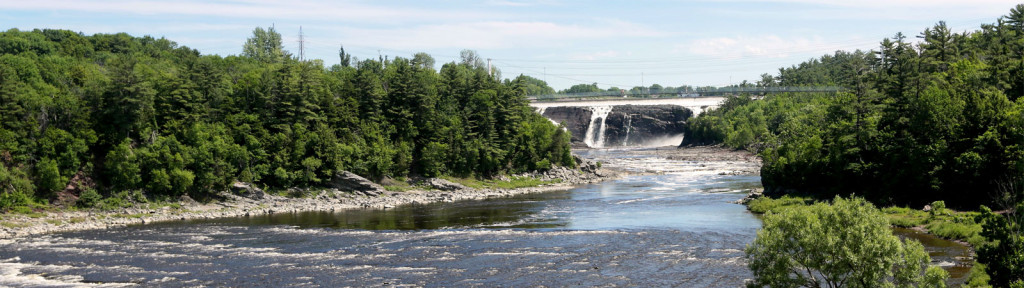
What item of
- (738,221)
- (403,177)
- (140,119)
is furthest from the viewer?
(403,177)

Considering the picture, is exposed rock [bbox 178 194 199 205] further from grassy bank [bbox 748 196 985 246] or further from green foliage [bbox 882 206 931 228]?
green foliage [bbox 882 206 931 228]

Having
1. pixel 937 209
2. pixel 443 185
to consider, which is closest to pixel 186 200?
pixel 443 185

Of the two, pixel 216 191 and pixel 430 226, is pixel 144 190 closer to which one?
pixel 216 191

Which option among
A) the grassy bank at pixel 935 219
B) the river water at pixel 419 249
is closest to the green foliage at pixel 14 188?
the river water at pixel 419 249

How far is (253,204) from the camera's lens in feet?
257

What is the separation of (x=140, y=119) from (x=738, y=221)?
5888cm

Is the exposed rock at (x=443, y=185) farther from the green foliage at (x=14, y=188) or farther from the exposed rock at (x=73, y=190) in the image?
the green foliage at (x=14, y=188)

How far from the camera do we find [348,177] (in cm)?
8856

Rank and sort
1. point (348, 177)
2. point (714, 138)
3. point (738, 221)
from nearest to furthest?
point (738, 221) < point (348, 177) < point (714, 138)

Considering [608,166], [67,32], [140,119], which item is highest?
[67,32]

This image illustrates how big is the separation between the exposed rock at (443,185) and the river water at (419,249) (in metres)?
17.6

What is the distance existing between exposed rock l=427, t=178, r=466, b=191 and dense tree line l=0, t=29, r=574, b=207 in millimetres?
2113

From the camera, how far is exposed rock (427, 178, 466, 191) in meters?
96.3

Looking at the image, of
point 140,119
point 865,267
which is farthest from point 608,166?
point 865,267
